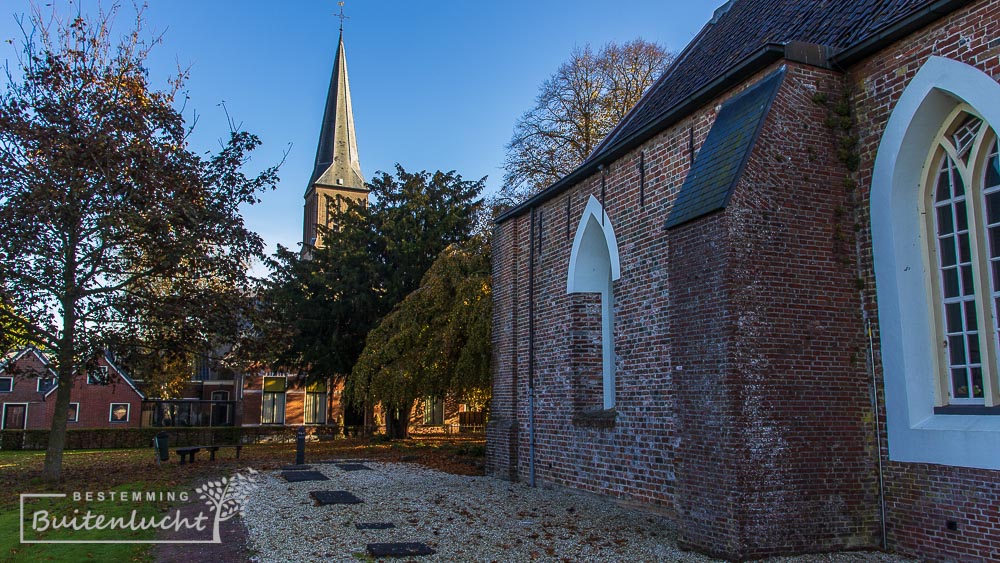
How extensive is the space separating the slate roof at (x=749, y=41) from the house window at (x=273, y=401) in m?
31.4

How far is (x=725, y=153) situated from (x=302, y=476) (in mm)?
10774

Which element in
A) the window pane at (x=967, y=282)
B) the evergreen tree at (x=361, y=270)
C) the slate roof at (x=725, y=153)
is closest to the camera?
the window pane at (x=967, y=282)

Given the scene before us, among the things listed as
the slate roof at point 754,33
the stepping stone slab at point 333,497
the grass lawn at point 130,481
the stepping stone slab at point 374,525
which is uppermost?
the slate roof at point 754,33

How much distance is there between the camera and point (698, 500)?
6.73 m

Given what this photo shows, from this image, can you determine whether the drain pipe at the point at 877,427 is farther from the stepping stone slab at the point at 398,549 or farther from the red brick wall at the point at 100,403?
the red brick wall at the point at 100,403

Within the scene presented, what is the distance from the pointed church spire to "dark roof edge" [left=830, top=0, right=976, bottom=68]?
51519mm

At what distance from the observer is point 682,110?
898cm

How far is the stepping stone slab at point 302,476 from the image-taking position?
13539 millimetres

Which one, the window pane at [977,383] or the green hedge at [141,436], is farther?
the green hedge at [141,436]

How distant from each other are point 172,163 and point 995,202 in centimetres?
1497

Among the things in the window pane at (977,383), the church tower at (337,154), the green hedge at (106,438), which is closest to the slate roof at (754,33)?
the window pane at (977,383)

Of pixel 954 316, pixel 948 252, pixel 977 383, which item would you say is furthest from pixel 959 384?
pixel 948 252

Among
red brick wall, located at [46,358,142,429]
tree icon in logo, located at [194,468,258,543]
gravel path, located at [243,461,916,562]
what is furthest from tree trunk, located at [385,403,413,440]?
red brick wall, located at [46,358,142,429]

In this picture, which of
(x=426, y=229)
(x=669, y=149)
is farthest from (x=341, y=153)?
(x=669, y=149)
